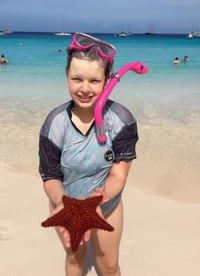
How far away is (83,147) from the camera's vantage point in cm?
234

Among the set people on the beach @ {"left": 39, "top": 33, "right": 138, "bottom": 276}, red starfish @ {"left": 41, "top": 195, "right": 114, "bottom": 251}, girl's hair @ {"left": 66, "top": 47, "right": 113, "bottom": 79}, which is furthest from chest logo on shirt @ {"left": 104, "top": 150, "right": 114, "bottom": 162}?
girl's hair @ {"left": 66, "top": 47, "right": 113, "bottom": 79}

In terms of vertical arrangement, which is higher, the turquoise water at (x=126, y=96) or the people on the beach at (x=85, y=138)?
the people on the beach at (x=85, y=138)

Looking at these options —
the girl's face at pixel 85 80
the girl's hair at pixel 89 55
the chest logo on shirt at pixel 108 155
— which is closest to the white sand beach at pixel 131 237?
the chest logo on shirt at pixel 108 155

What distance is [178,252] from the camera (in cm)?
373

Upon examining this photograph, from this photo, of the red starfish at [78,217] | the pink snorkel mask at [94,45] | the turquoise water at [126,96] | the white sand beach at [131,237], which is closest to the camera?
the red starfish at [78,217]

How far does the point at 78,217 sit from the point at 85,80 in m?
0.73

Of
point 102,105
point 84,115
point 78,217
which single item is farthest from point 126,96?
point 78,217

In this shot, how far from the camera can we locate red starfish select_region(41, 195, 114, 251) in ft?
6.70

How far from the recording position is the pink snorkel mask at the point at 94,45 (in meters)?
2.24

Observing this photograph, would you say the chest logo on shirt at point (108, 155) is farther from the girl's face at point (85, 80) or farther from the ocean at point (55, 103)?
the ocean at point (55, 103)

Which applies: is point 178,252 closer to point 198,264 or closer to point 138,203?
point 198,264

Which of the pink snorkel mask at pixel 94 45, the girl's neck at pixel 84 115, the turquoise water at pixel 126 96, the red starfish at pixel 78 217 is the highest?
the pink snorkel mask at pixel 94 45

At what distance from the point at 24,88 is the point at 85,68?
482 inches

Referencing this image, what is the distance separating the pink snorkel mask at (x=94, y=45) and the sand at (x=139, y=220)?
1.97 meters
